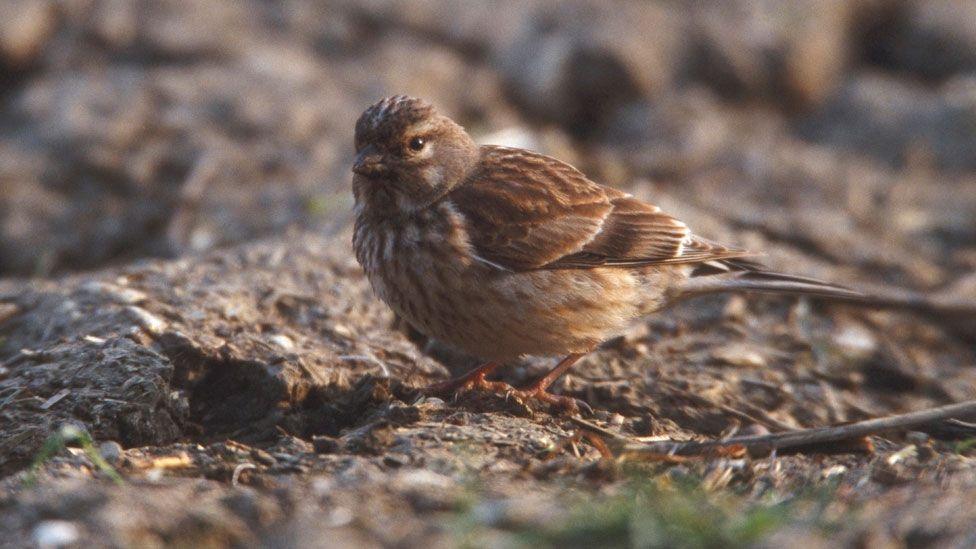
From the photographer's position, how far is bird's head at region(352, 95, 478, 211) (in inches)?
201

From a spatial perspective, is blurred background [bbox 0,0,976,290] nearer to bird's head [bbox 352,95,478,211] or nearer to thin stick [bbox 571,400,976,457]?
bird's head [bbox 352,95,478,211]

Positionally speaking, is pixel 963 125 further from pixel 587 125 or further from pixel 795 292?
pixel 795 292

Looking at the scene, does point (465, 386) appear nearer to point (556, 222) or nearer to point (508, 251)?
point (508, 251)

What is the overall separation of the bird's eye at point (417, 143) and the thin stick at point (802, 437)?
5.55 feet

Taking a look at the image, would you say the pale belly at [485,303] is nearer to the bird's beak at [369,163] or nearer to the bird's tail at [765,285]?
the bird's beak at [369,163]

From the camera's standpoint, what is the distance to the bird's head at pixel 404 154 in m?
5.12

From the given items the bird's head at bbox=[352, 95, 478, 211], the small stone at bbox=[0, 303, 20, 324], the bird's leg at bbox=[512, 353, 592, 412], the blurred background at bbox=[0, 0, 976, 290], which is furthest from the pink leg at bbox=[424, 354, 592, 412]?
the blurred background at bbox=[0, 0, 976, 290]

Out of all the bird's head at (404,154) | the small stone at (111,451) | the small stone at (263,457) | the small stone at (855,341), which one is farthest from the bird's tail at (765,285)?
the small stone at (111,451)

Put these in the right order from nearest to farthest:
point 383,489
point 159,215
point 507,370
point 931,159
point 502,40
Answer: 1. point 383,489
2. point 507,370
3. point 159,215
4. point 931,159
5. point 502,40

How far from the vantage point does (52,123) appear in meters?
8.41

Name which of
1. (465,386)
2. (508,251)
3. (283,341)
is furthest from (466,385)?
(283,341)

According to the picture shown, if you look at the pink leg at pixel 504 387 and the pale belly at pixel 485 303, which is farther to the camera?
the pale belly at pixel 485 303

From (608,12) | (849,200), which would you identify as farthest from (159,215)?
(849,200)

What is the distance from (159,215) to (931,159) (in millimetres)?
5875
